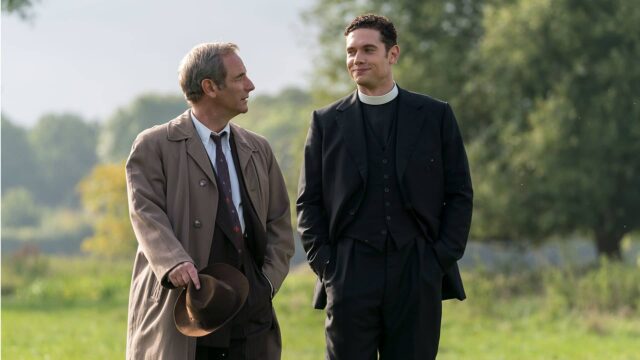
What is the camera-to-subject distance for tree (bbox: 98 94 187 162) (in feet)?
281

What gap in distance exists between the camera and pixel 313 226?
4617mm

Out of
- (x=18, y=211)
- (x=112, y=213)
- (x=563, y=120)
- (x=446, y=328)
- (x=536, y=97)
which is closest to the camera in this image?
(x=446, y=328)

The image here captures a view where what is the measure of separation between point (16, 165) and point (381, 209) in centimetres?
8457

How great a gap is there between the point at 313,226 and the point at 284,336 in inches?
364

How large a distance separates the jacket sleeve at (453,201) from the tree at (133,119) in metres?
79.6

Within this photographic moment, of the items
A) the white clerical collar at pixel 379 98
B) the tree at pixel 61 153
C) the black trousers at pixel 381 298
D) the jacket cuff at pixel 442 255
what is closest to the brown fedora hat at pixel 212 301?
the black trousers at pixel 381 298

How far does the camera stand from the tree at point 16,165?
83750 millimetres

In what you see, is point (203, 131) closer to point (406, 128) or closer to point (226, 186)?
point (226, 186)

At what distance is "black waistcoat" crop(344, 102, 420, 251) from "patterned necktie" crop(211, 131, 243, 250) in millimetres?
487

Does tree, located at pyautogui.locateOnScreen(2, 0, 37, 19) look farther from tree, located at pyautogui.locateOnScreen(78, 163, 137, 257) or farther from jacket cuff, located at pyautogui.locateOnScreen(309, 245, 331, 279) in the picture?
tree, located at pyautogui.locateOnScreen(78, 163, 137, 257)

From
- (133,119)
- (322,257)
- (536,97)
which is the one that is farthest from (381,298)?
(133,119)

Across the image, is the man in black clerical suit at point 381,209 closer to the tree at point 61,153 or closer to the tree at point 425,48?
the tree at point 425,48

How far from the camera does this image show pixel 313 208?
466 cm

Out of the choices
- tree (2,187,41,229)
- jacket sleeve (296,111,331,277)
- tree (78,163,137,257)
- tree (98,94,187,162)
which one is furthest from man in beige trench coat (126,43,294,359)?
tree (98,94,187,162)
